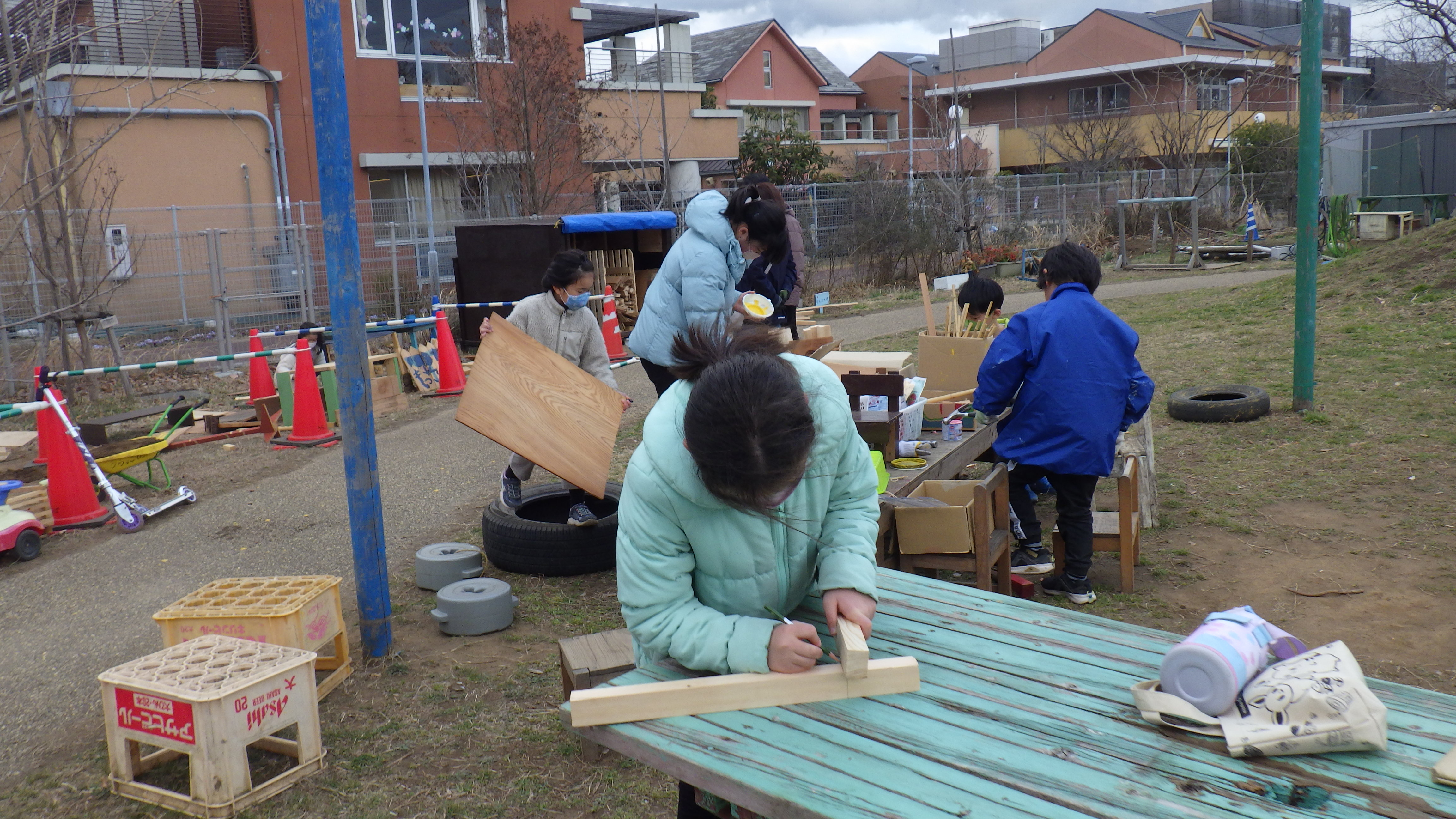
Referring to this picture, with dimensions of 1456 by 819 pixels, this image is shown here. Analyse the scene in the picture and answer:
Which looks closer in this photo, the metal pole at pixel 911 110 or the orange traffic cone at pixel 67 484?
the orange traffic cone at pixel 67 484

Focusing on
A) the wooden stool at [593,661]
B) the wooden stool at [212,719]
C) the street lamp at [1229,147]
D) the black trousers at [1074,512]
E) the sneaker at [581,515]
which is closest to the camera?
the wooden stool at [212,719]

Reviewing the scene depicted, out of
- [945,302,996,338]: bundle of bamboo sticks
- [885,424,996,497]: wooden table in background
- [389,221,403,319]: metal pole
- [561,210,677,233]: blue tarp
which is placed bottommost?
[885,424,996,497]: wooden table in background

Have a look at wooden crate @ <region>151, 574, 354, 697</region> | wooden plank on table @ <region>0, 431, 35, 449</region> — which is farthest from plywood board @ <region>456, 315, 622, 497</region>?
wooden plank on table @ <region>0, 431, 35, 449</region>

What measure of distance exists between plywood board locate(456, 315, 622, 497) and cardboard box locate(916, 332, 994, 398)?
2.41 meters

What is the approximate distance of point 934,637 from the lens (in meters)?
2.45

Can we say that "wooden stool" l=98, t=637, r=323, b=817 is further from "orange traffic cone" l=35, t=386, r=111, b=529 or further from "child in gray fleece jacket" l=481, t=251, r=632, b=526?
"orange traffic cone" l=35, t=386, r=111, b=529

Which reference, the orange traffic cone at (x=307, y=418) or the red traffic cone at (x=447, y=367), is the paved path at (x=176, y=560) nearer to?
the orange traffic cone at (x=307, y=418)

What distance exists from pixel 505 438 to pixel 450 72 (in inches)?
666

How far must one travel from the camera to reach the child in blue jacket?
4.70 meters

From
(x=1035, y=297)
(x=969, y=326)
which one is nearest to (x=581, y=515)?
(x=969, y=326)

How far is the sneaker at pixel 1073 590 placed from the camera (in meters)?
4.95

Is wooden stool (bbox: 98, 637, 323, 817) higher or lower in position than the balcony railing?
lower

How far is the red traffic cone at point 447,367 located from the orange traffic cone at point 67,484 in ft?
15.4

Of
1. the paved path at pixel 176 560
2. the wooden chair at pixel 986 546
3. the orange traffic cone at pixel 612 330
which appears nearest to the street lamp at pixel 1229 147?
the orange traffic cone at pixel 612 330
